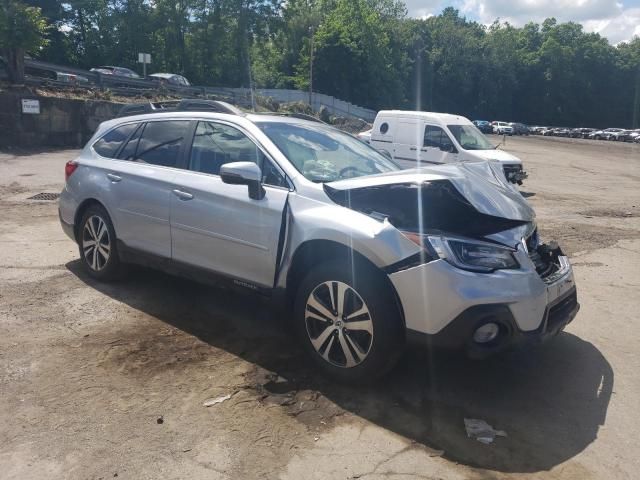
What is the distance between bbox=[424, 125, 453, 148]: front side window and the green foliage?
43.1m

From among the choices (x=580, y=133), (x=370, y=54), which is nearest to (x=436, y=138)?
(x=370, y=54)

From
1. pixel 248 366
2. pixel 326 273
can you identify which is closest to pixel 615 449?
pixel 326 273

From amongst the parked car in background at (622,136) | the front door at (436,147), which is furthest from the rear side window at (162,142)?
the parked car in background at (622,136)

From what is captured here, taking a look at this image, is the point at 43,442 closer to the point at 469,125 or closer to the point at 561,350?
the point at 561,350

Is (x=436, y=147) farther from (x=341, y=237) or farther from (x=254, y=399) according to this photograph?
(x=254, y=399)

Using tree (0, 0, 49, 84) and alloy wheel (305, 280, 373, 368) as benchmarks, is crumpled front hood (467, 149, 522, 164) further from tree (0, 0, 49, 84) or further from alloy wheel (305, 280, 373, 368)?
tree (0, 0, 49, 84)

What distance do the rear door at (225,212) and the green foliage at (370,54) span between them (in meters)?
52.2

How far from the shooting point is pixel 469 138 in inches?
557

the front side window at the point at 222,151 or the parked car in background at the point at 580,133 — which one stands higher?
the front side window at the point at 222,151

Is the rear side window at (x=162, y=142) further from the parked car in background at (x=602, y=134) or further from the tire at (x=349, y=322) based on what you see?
the parked car in background at (x=602, y=134)

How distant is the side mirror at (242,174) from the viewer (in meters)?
4.01

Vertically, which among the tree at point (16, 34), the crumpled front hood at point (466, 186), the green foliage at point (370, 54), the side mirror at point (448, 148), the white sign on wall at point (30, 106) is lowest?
the side mirror at point (448, 148)

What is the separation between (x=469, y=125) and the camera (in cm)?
1452

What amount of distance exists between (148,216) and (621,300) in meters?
4.61
